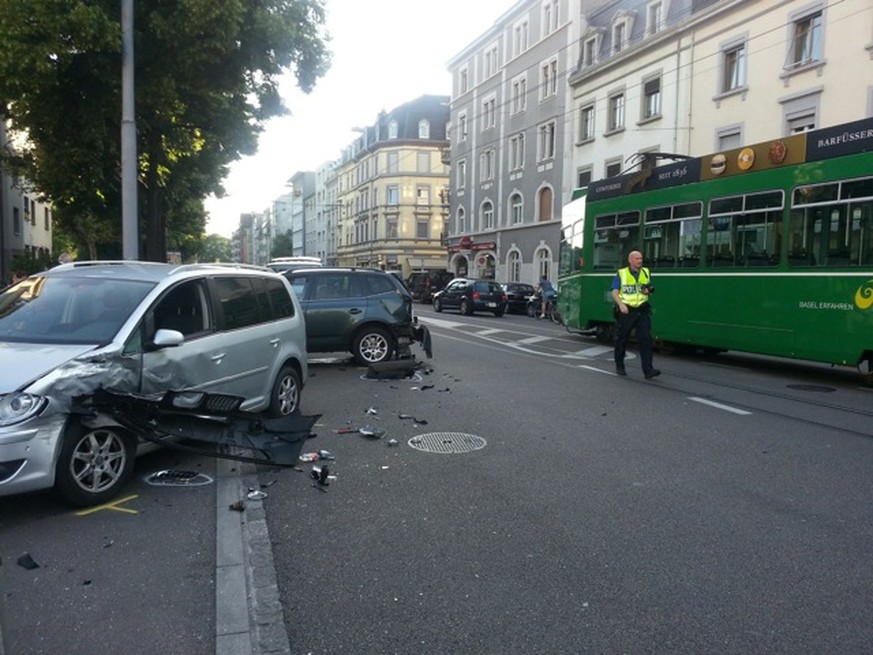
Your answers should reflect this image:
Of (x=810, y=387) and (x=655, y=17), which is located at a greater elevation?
(x=655, y=17)

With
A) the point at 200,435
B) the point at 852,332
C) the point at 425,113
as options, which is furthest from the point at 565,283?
the point at 425,113

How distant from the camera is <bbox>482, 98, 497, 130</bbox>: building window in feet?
154

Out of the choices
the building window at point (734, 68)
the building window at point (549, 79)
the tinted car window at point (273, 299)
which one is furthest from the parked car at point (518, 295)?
the tinted car window at point (273, 299)

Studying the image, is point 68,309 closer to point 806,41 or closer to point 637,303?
point 637,303

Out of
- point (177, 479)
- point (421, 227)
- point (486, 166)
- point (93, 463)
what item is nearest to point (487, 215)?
point (486, 166)

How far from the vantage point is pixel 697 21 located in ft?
89.3

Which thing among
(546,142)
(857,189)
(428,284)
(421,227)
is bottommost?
(428,284)

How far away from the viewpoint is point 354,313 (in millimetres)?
12273

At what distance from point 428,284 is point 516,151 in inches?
399

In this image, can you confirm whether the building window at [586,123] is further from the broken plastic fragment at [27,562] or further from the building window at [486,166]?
the broken plastic fragment at [27,562]

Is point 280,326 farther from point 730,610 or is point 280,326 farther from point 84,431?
point 730,610

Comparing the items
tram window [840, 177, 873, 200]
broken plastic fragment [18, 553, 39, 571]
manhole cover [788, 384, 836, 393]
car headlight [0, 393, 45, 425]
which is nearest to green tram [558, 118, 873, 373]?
tram window [840, 177, 873, 200]

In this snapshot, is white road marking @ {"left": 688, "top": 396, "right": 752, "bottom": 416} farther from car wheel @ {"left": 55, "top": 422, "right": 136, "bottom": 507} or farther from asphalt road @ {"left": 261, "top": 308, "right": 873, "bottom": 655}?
car wheel @ {"left": 55, "top": 422, "right": 136, "bottom": 507}

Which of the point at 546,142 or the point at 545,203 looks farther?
the point at 545,203
